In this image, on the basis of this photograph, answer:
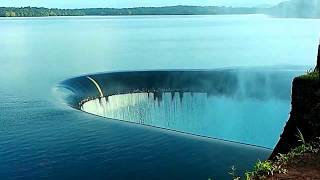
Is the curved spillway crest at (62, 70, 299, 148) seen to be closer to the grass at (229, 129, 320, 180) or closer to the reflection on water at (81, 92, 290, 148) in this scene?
the reflection on water at (81, 92, 290, 148)

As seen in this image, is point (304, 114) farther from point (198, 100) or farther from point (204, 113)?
point (198, 100)

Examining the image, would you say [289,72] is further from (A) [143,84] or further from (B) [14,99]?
(B) [14,99]

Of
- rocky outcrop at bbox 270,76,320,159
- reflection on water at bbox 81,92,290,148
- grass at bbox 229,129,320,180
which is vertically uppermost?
rocky outcrop at bbox 270,76,320,159

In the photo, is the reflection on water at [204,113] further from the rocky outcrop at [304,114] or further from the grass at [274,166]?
the grass at [274,166]

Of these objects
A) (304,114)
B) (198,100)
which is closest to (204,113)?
(198,100)

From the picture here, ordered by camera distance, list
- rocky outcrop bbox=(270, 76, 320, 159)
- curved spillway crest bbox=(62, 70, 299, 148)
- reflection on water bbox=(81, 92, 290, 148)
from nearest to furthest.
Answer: rocky outcrop bbox=(270, 76, 320, 159), reflection on water bbox=(81, 92, 290, 148), curved spillway crest bbox=(62, 70, 299, 148)

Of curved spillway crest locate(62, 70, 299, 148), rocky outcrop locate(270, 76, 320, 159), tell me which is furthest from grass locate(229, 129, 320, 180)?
curved spillway crest locate(62, 70, 299, 148)

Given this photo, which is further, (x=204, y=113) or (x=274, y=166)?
(x=204, y=113)

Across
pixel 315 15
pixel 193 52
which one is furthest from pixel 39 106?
pixel 315 15
